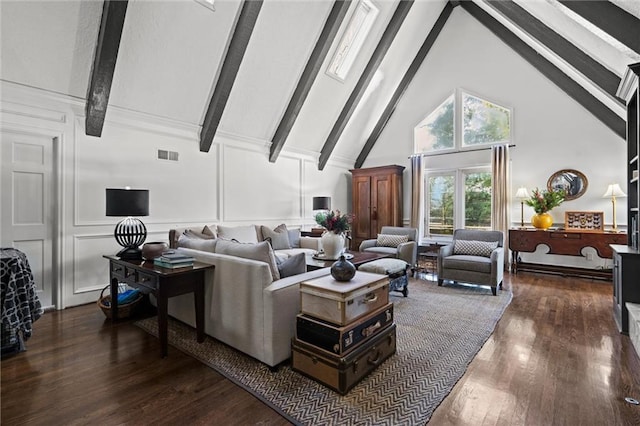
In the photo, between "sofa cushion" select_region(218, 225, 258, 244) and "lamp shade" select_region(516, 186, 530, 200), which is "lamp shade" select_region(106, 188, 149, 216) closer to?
"sofa cushion" select_region(218, 225, 258, 244)

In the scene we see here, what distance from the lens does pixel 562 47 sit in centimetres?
421

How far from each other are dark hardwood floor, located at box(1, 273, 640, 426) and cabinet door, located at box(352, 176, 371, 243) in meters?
4.43

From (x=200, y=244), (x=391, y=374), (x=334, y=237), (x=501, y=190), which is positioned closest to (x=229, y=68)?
(x=200, y=244)

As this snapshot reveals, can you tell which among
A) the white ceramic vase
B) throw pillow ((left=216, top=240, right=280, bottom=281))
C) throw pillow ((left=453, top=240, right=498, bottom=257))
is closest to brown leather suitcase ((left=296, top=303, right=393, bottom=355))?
throw pillow ((left=216, top=240, right=280, bottom=281))

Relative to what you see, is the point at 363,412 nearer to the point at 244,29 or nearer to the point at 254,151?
the point at 244,29

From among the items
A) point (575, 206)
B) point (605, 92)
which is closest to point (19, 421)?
point (605, 92)

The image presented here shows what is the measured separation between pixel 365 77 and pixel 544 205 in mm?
3891

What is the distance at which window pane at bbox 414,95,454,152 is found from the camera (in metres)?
6.61

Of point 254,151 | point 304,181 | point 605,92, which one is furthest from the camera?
point 304,181

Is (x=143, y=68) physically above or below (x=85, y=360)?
above

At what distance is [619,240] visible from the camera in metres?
4.47

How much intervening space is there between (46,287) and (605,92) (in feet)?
24.5

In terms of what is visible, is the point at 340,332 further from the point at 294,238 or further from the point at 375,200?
the point at 375,200

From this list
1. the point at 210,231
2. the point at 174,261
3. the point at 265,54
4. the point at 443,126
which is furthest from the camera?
the point at 443,126
